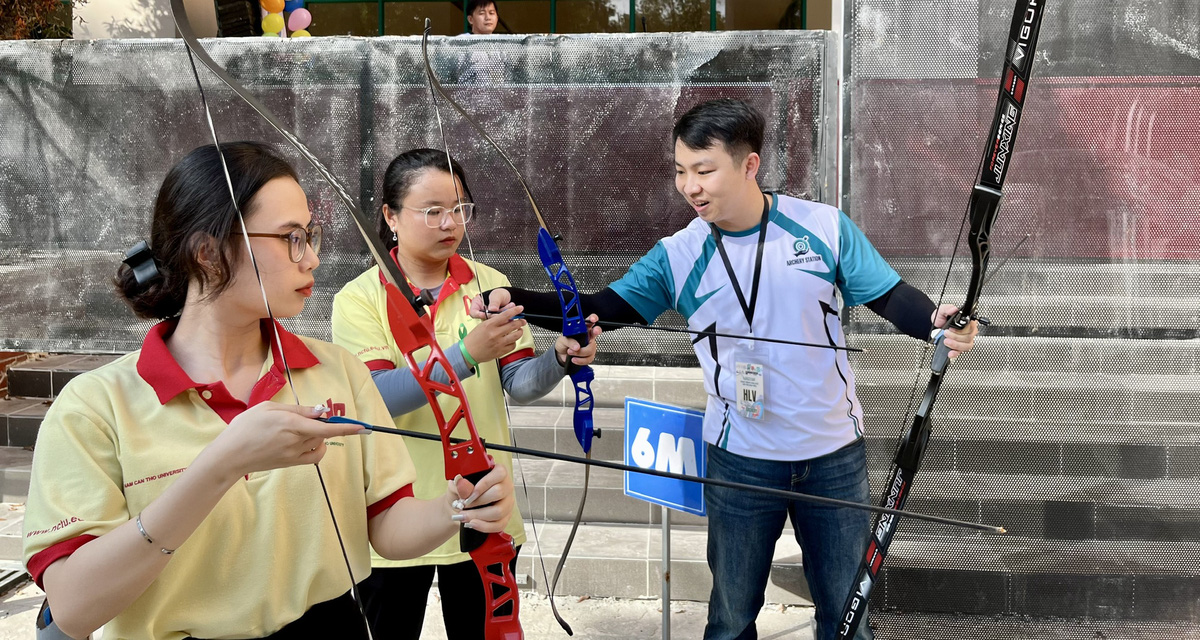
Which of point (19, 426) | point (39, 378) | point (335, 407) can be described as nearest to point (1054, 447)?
point (335, 407)

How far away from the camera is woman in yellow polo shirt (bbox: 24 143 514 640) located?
Answer: 0.98 meters

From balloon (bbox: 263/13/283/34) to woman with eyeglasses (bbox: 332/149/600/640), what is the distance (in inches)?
176

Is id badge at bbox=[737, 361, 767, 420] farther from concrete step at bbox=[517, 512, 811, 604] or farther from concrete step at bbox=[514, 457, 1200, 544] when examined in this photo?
concrete step at bbox=[517, 512, 811, 604]

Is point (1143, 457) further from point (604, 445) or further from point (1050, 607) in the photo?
point (604, 445)

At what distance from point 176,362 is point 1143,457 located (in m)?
2.57

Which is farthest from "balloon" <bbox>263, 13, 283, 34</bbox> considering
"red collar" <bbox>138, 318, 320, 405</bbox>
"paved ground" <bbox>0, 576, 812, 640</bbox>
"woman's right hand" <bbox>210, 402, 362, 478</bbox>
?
"woman's right hand" <bbox>210, 402, 362, 478</bbox>

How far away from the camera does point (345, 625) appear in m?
1.21

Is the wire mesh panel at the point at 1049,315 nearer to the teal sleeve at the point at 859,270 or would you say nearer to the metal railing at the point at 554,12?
the teal sleeve at the point at 859,270

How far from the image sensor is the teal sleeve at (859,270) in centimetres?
191

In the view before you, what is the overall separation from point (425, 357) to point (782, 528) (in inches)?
31.8

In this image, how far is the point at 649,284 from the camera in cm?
201

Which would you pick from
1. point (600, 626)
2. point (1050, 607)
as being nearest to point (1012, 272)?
point (1050, 607)

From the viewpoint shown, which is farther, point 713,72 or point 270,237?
point 713,72

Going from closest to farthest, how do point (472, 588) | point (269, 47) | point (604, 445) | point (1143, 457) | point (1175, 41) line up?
point (472, 588), point (1175, 41), point (1143, 457), point (269, 47), point (604, 445)
